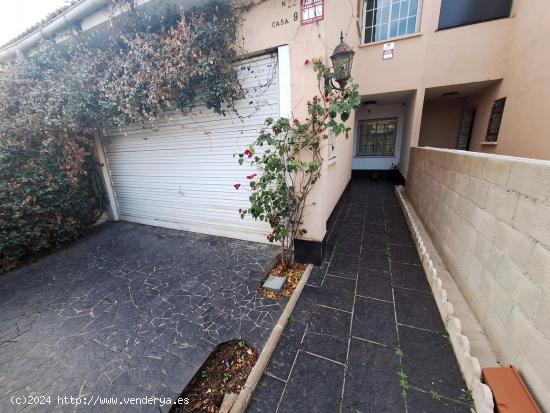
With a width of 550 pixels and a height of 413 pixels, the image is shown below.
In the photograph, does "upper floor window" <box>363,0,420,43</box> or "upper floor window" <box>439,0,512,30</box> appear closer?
"upper floor window" <box>439,0,512,30</box>

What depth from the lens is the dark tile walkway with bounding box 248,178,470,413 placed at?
5.42 feet

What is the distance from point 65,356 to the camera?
7.13 ft

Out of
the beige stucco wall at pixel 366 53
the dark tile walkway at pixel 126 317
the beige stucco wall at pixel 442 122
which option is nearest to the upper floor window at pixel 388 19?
the beige stucco wall at pixel 366 53

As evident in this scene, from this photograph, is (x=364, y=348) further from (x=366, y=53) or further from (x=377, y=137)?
(x=377, y=137)

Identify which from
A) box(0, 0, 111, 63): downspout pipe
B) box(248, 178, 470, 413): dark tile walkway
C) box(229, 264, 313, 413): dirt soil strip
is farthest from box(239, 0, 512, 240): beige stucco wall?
box(0, 0, 111, 63): downspout pipe

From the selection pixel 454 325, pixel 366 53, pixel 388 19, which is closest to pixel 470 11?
pixel 388 19

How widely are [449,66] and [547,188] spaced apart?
23.1ft

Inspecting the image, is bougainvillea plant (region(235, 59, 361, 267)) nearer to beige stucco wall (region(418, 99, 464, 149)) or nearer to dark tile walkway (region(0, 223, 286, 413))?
dark tile walkway (region(0, 223, 286, 413))

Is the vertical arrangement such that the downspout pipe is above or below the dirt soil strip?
above

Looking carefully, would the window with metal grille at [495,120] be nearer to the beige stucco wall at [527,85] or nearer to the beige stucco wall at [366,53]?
the beige stucco wall at [527,85]

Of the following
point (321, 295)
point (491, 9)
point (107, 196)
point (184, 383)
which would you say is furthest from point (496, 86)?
point (107, 196)

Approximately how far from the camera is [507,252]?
5.58ft

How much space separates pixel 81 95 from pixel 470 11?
31.0 feet

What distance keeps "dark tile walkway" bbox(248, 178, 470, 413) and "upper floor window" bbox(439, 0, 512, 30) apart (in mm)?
7000
